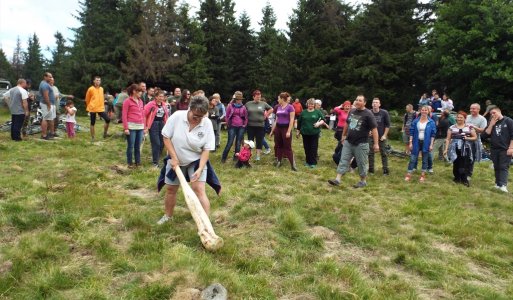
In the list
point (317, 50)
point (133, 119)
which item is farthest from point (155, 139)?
point (317, 50)

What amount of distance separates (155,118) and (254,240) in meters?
5.17

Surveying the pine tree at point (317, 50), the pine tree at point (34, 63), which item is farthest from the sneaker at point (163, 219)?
the pine tree at point (34, 63)

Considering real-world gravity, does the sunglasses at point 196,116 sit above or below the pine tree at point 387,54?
below

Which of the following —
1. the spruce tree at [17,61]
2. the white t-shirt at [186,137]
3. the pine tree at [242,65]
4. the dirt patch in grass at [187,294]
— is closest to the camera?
the dirt patch in grass at [187,294]

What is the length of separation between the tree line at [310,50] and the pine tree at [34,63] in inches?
1551

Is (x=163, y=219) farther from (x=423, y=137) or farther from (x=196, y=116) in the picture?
(x=423, y=137)

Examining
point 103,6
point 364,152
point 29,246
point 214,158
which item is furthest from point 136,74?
point 29,246

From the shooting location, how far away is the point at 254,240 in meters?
5.04

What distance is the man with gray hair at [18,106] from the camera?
11.6 meters

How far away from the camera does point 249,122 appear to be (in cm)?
1063

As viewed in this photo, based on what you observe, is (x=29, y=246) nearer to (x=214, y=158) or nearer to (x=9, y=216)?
(x=9, y=216)

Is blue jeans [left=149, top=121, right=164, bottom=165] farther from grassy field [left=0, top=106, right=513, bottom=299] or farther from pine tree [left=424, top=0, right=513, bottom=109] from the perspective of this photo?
pine tree [left=424, top=0, right=513, bottom=109]

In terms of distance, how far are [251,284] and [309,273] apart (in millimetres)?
703

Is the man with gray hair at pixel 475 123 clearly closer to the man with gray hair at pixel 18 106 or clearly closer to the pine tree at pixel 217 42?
the man with gray hair at pixel 18 106
